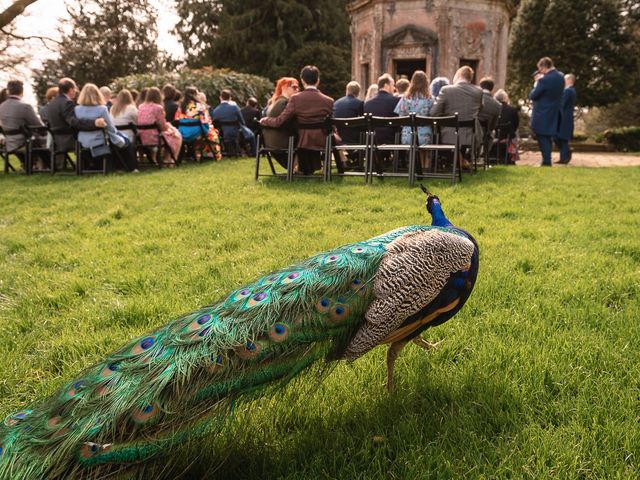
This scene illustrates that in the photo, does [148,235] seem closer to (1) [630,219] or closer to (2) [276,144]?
(2) [276,144]

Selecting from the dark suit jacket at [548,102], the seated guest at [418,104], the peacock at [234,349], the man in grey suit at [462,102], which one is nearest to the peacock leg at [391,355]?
the peacock at [234,349]

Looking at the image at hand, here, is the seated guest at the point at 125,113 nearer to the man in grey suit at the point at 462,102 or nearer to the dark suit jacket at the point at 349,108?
the dark suit jacket at the point at 349,108

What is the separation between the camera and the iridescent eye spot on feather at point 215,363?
162 centimetres

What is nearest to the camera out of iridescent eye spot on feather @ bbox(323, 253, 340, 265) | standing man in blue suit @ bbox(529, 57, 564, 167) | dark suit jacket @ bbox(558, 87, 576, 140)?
iridescent eye spot on feather @ bbox(323, 253, 340, 265)

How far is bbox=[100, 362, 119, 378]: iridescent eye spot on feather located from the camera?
162cm

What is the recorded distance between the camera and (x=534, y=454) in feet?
6.28

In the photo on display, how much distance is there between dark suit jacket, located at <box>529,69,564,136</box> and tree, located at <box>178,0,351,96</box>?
2070 centimetres

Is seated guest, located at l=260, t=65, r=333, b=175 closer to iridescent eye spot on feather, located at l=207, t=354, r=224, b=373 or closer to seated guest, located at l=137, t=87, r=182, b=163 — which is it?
seated guest, located at l=137, t=87, r=182, b=163

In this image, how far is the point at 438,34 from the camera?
1819cm

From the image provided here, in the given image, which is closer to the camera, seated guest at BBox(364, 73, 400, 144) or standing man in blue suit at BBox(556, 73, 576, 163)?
seated guest at BBox(364, 73, 400, 144)

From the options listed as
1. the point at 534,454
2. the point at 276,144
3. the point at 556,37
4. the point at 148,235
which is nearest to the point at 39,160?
the point at 276,144

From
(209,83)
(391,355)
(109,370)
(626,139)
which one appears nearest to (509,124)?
(391,355)

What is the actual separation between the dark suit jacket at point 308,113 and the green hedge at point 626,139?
1721 cm

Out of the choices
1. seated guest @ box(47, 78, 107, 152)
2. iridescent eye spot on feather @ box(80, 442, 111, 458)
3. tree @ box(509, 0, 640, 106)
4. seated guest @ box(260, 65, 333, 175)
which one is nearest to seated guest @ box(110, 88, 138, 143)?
seated guest @ box(47, 78, 107, 152)
